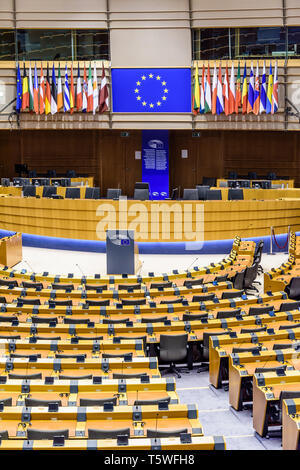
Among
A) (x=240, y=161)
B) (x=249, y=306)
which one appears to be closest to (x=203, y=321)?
(x=249, y=306)

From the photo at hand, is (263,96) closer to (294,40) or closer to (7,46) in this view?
(294,40)

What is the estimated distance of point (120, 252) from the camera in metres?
15.4

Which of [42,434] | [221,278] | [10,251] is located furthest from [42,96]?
[42,434]

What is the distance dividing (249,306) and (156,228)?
7229 mm

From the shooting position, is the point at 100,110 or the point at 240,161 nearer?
the point at 100,110

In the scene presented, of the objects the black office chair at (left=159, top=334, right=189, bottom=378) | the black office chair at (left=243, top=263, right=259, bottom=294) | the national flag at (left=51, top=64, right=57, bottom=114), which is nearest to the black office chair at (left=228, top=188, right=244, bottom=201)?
the black office chair at (left=243, top=263, right=259, bottom=294)

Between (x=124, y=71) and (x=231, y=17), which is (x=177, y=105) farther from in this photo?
(x=231, y=17)

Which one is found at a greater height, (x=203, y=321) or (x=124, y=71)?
(x=124, y=71)

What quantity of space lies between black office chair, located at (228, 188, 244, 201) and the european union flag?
18.6ft

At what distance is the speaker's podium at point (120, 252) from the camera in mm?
15375

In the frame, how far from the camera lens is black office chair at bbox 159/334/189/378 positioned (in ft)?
31.1

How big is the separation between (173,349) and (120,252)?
610cm

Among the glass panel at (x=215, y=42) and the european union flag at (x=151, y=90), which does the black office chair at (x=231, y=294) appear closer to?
the european union flag at (x=151, y=90)

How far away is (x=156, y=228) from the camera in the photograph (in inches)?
724
